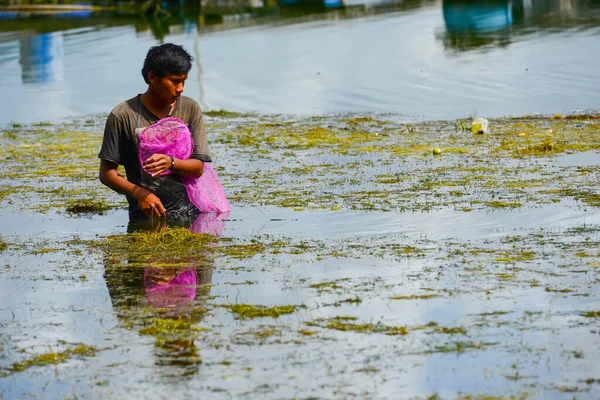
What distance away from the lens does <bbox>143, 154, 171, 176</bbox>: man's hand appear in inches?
295

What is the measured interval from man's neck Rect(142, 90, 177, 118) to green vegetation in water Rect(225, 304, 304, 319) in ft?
8.20

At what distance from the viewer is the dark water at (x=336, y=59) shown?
16531mm

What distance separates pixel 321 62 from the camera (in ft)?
75.3

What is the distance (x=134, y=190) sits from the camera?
777 cm

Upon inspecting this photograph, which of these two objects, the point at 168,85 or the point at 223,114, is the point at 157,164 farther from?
the point at 223,114

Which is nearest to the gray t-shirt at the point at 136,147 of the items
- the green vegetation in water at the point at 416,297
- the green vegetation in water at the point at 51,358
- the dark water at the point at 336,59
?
the green vegetation in water at the point at 416,297

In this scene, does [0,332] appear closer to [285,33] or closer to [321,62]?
[321,62]

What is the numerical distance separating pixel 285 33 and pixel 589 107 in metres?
17.9

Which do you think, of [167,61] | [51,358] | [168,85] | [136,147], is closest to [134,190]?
[136,147]

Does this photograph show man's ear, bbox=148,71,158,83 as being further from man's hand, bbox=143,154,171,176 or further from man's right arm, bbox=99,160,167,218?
man's right arm, bbox=99,160,167,218

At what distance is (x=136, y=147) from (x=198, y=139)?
43cm

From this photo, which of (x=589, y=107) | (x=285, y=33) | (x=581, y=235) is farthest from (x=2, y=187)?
(x=285, y=33)

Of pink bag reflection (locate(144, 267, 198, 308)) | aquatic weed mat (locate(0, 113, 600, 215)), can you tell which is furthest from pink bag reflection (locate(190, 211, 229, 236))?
pink bag reflection (locate(144, 267, 198, 308))

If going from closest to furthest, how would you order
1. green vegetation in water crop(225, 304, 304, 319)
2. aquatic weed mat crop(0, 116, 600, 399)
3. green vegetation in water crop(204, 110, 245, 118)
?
aquatic weed mat crop(0, 116, 600, 399), green vegetation in water crop(225, 304, 304, 319), green vegetation in water crop(204, 110, 245, 118)
